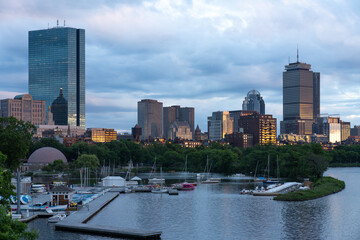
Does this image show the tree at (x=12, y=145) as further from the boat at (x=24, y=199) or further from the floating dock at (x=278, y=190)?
the floating dock at (x=278, y=190)

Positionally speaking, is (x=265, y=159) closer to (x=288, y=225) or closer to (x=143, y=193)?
(x=143, y=193)

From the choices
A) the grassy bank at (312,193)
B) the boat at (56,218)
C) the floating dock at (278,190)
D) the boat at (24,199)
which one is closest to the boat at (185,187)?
the floating dock at (278,190)

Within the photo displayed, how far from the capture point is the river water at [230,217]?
197 ft

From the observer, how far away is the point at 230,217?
72.9m

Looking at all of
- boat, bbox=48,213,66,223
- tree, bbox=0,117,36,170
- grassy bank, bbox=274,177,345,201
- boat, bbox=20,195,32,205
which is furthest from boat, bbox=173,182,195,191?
boat, bbox=48,213,66,223

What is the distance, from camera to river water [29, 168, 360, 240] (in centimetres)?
6006

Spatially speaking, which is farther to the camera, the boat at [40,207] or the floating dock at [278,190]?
the floating dock at [278,190]

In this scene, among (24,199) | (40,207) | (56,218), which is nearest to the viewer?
(56,218)

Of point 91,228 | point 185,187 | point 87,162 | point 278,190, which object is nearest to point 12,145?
point 91,228

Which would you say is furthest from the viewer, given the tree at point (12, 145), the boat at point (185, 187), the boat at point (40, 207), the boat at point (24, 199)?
the boat at point (185, 187)

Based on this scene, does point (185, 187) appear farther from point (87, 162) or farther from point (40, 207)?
point (87, 162)

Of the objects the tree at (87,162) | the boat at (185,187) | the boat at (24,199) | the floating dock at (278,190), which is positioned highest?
the tree at (87,162)

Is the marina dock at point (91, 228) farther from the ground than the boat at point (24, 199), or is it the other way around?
the boat at point (24, 199)

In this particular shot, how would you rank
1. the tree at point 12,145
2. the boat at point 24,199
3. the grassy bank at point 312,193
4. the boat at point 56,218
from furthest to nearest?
the grassy bank at point 312,193
the boat at point 24,199
the tree at point 12,145
the boat at point 56,218
